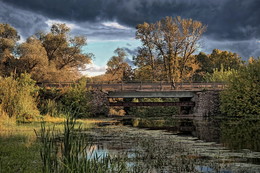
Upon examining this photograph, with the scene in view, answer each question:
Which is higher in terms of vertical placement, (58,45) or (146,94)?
(58,45)

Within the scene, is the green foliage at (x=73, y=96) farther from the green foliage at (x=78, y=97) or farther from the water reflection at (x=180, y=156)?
the water reflection at (x=180, y=156)

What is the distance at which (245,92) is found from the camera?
33.2 meters

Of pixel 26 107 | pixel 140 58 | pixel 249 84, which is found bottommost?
pixel 26 107

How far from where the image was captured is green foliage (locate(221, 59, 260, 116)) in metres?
32.9

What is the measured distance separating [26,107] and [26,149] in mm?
10775

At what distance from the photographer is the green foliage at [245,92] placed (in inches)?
1294

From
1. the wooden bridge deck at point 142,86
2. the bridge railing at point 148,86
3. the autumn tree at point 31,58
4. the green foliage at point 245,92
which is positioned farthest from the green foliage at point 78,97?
the green foliage at point 245,92

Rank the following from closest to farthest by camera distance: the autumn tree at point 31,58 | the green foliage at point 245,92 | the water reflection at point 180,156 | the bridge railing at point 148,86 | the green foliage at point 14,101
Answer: the water reflection at point 180,156 → the green foliage at point 14,101 → the green foliage at point 245,92 → the bridge railing at point 148,86 → the autumn tree at point 31,58

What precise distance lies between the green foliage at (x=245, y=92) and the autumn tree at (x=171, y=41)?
603 inches

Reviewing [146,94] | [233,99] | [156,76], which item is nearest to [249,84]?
[233,99]

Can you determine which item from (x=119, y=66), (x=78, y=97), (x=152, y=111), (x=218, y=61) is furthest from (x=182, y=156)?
(x=218, y=61)

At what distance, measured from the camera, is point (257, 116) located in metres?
32.2

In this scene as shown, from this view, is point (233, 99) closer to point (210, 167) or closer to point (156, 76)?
point (156, 76)

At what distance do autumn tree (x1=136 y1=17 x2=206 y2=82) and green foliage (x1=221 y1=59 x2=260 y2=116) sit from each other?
1532 cm
